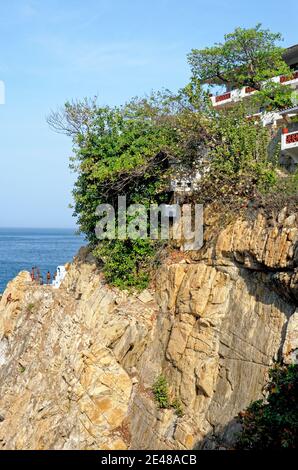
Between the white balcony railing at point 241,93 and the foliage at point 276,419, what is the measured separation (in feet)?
57.6

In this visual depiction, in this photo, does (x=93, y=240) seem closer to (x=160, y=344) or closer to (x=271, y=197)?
(x=160, y=344)

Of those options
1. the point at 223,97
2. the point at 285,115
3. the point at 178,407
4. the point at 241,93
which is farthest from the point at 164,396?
the point at 223,97

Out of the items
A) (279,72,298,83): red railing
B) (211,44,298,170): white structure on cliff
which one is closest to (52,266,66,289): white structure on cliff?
(211,44,298,170): white structure on cliff

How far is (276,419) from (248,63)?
21987mm

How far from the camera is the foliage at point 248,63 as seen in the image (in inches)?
1146

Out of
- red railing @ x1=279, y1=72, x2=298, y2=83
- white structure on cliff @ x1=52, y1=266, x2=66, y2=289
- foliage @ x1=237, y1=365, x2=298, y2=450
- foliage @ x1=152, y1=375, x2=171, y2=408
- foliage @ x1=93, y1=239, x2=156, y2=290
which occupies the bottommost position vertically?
foliage @ x1=152, y1=375, x2=171, y2=408

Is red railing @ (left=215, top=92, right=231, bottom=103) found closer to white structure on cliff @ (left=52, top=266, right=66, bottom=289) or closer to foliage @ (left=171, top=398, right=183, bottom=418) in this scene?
white structure on cliff @ (left=52, top=266, right=66, bottom=289)

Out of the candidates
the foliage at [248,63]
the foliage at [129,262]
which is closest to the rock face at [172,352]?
the foliage at [129,262]

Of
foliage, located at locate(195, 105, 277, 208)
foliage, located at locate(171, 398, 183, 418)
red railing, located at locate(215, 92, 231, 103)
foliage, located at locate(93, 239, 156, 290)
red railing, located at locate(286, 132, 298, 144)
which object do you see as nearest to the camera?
foliage, located at locate(171, 398, 183, 418)

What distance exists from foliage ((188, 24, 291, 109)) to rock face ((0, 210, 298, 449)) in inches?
430

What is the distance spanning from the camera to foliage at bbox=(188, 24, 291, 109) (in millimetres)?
29109

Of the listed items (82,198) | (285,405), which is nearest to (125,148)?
(82,198)

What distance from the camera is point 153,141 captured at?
25031mm

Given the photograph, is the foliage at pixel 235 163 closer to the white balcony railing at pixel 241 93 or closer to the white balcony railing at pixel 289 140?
the white balcony railing at pixel 289 140
